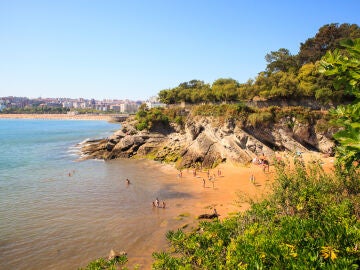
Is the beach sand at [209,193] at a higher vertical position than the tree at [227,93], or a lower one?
lower

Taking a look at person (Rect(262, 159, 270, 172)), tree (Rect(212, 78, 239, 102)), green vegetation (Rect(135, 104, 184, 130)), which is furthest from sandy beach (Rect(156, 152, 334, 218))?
green vegetation (Rect(135, 104, 184, 130))

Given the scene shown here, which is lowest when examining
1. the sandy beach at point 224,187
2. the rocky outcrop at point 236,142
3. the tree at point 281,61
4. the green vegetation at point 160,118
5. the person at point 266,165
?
the sandy beach at point 224,187

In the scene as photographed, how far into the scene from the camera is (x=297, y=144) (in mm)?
40438

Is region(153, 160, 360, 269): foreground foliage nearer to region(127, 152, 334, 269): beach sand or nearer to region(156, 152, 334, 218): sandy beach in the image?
region(127, 152, 334, 269): beach sand

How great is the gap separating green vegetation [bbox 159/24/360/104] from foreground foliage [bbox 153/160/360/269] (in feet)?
110

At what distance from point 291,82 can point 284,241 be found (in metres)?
41.7

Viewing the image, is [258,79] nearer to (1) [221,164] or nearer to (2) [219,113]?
(2) [219,113]

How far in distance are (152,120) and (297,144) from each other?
1076 inches

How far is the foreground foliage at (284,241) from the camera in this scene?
19.1ft

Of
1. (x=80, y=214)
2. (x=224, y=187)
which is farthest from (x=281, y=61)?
(x=80, y=214)

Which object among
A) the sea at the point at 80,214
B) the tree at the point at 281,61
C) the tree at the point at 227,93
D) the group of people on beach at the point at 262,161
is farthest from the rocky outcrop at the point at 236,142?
the tree at the point at 281,61

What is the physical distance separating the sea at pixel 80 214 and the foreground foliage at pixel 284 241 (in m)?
8.28

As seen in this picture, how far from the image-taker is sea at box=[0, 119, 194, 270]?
17.6 meters

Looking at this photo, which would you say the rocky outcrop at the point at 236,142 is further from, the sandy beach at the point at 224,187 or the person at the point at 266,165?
the sandy beach at the point at 224,187
